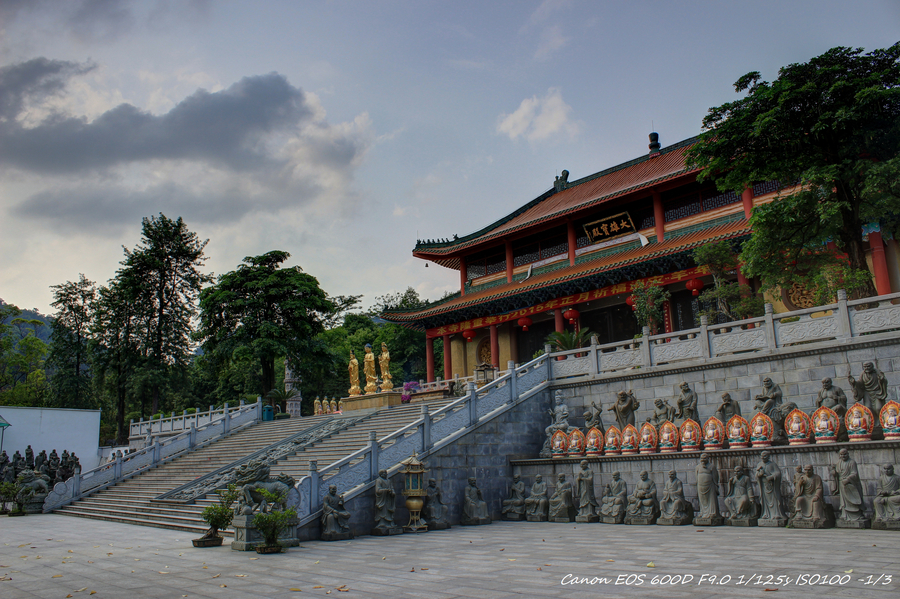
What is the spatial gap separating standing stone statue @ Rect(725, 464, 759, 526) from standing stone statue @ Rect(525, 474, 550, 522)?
3.85m

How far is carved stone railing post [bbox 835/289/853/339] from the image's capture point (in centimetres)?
1172

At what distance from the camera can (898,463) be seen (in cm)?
979

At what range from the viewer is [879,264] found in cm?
1688

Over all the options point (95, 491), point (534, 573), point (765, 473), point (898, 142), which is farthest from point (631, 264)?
point (95, 491)

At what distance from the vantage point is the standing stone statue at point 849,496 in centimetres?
983

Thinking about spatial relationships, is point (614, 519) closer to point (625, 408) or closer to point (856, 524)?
point (625, 408)

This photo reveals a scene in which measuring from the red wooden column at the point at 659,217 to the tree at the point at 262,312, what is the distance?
52.2 ft

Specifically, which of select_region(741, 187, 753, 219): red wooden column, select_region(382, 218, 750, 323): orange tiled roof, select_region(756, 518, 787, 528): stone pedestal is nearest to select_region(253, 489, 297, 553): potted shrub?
select_region(756, 518, 787, 528): stone pedestal

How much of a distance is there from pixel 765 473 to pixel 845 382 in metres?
2.43

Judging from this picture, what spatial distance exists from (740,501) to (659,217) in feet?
42.1

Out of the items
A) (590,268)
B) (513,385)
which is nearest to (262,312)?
(590,268)

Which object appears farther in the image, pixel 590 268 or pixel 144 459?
pixel 590 268

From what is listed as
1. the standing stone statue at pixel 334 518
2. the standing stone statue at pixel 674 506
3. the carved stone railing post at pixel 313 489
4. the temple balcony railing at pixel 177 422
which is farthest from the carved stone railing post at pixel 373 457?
the temple balcony railing at pixel 177 422

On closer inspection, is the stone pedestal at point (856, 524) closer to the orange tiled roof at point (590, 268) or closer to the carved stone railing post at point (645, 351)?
the carved stone railing post at point (645, 351)
